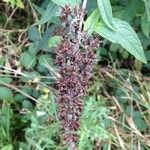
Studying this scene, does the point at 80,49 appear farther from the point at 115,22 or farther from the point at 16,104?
the point at 16,104

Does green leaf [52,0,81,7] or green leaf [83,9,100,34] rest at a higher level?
green leaf [52,0,81,7]

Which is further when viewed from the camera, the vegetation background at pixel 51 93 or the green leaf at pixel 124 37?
the vegetation background at pixel 51 93

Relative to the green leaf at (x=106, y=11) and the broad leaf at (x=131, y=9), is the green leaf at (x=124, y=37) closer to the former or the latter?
the green leaf at (x=106, y=11)

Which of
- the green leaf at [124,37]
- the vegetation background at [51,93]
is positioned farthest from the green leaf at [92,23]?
the vegetation background at [51,93]

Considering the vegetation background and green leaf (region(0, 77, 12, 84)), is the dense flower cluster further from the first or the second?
green leaf (region(0, 77, 12, 84))

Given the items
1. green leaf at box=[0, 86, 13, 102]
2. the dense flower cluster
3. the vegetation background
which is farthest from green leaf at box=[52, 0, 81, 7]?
green leaf at box=[0, 86, 13, 102]

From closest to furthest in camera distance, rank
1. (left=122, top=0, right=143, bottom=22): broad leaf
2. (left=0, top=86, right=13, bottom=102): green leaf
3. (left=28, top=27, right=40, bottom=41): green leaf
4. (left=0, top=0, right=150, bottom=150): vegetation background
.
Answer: (left=122, top=0, right=143, bottom=22): broad leaf
(left=0, top=0, right=150, bottom=150): vegetation background
(left=0, top=86, right=13, bottom=102): green leaf
(left=28, top=27, right=40, bottom=41): green leaf
